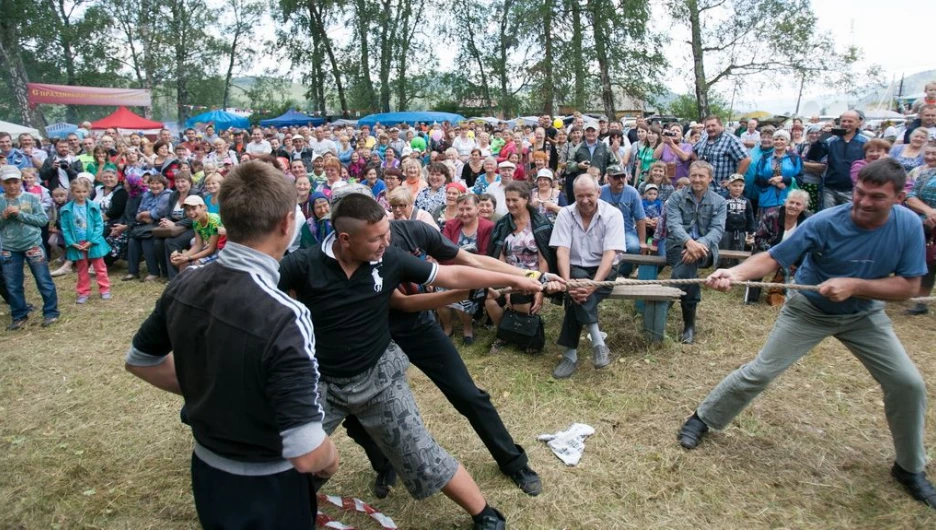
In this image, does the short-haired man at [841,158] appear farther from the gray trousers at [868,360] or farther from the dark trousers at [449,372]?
the dark trousers at [449,372]

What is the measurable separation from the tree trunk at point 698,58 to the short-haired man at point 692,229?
18737mm

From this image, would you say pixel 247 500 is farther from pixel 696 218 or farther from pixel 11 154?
pixel 11 154

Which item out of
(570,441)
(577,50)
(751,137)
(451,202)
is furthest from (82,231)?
(577,50)

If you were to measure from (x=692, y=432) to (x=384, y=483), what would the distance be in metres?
2.07

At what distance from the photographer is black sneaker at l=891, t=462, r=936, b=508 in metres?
3.19

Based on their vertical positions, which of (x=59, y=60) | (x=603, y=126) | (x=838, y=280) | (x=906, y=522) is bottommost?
(x=906, y=522)

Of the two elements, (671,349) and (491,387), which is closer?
(491,387)

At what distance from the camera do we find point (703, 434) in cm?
386

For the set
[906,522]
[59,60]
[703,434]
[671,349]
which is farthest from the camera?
[59,60]

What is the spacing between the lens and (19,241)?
20.7 feet

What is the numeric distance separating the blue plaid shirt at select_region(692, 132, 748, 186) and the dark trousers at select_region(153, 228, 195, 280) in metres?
7.52

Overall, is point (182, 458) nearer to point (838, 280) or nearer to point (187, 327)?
point (187, 327)

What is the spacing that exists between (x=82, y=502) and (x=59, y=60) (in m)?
46.7

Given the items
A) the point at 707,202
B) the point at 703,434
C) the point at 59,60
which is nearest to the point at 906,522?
the point at 703,434
